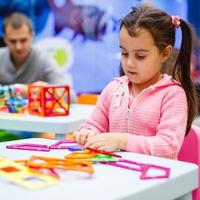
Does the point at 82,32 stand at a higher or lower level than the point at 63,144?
higher

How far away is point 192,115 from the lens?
50.9 inches

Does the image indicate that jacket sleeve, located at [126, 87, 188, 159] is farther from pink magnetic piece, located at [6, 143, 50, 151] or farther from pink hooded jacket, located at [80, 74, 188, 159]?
pink magnetic piece, located at [6, 143, 50, 151]

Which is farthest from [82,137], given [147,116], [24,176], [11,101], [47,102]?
[11,101]

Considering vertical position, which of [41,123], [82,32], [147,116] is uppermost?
[82,32]

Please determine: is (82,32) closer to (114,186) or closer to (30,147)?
(30,147)

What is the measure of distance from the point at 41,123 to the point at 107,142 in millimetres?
681

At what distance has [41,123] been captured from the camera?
5.71 feet

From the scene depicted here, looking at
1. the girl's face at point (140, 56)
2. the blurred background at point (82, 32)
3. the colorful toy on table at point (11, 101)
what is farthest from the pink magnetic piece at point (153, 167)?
the blurred background at point (82, 32)

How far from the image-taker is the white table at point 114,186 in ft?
2.50

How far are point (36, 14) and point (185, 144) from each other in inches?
123

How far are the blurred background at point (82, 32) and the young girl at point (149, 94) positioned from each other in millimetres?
2688

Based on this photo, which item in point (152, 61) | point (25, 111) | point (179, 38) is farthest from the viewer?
point (25, 111)

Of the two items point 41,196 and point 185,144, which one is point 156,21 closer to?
point 185,144

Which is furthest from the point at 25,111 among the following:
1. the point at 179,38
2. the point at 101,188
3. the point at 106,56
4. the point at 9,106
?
the point at 106,56
